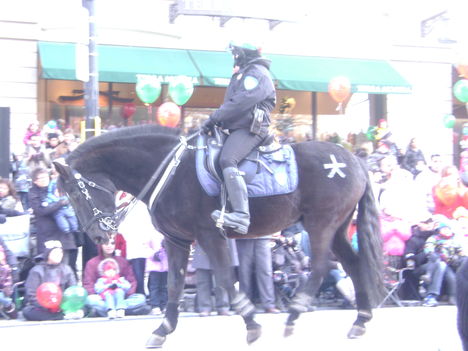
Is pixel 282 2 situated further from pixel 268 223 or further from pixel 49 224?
pixel 268 223

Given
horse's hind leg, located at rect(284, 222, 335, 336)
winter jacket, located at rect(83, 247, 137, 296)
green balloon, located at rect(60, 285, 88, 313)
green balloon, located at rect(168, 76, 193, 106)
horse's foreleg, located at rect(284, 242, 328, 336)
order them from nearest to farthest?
horse's foreleg, located at rect(284, 242, 328, 336)
horse's hind leg, located at rect(284, 222, 335, 336)
green balloon, located at rect(60, 285, 88, 313)
winter jacket, located at rect(83, 247, 137, 296)
green balloon, located at rect(168, 76, 193, 106)

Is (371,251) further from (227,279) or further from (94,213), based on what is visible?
(94,213)

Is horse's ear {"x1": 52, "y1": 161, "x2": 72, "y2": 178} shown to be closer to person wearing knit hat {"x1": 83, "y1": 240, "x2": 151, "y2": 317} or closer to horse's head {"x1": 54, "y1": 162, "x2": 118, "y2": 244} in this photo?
horse's head {"x1": 54, "y1": 162, "x2": 118, "y2": 244}

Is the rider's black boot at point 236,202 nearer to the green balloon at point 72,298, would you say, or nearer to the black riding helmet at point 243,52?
the black riding helmet at point 243,52

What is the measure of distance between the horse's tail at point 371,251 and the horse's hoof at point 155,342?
6.85 ft

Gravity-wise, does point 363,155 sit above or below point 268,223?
above

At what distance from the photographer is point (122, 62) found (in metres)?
14.7

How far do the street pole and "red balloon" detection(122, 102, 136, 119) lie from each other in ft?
22.3

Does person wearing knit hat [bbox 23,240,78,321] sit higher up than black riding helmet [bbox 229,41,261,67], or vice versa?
black riding helmet [bbox 229,41,261,67]

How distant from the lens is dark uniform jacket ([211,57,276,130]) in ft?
20.4

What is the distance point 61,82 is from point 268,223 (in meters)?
9.67

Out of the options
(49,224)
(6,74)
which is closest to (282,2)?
(6,74)

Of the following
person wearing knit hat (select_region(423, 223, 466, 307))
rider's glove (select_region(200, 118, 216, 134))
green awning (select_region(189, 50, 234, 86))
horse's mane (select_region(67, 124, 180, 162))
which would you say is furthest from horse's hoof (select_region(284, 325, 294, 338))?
green awning (select_region(189, 50, 234, 86))

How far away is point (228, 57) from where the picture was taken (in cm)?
1580
